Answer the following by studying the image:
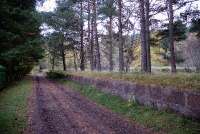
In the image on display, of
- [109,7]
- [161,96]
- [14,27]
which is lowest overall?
[161,96]

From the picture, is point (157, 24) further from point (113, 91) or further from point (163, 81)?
point (163, 81)

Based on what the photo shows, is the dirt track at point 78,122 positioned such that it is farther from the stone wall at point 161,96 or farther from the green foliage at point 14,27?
the green foliage at point 14,27

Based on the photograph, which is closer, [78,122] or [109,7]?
[78,122]

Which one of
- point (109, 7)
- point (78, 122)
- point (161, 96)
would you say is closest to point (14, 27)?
point (109, 7)

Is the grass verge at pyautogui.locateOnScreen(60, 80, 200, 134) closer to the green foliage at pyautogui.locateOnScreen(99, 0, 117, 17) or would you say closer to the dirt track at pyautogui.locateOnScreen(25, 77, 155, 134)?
the dirt track at pyautogui.locateOnScreen(25, 77, 155, 134)

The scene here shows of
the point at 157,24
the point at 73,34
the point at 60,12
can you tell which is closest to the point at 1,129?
the point at 157,24

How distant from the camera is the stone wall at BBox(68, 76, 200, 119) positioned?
8906 millimetres

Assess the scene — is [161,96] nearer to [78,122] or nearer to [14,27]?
[78,122]

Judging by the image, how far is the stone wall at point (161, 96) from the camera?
891 centimetres

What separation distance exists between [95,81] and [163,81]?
9.56 m

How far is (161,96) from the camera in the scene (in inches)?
425

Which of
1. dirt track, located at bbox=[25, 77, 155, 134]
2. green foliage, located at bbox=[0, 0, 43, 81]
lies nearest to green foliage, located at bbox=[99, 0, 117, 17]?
green foliage, located at bbox=[0, 0, 43, 81]

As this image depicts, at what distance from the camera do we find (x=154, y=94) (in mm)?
11297

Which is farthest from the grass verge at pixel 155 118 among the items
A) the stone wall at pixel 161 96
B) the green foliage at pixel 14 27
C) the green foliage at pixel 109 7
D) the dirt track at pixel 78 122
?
the green foliage at pixel 109 7
